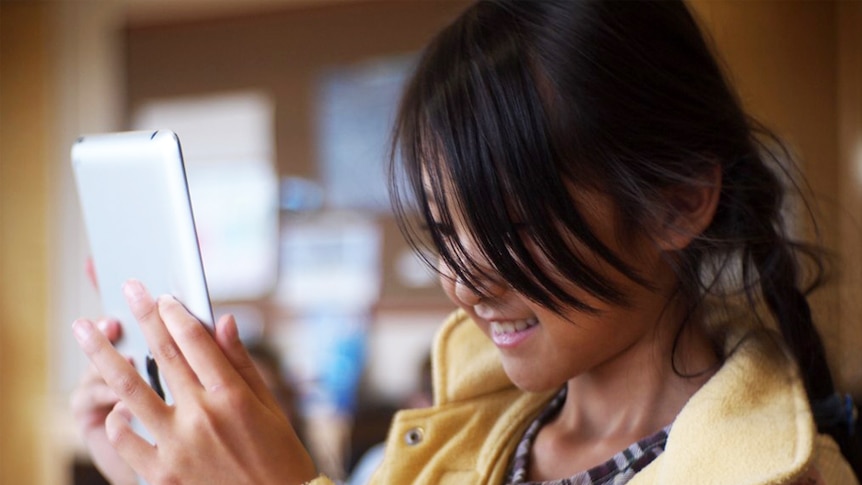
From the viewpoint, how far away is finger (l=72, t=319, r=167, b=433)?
0.71 m

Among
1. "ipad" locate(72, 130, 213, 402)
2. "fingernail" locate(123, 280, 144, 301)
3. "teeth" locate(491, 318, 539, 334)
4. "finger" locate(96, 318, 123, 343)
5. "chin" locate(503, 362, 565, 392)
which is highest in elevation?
"ipad" locate(72, 130, 213, 402)

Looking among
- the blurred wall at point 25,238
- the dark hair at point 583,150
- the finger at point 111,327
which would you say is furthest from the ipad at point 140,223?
the blurred wall at point 25,238

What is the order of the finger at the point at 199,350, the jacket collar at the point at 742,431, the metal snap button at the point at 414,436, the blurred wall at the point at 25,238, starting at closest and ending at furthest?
the jacket collar at the point at 742,431, the finger at the point at 199,350, the metal snap button at the point at 414,436, the blurred wall at the point at 25,238

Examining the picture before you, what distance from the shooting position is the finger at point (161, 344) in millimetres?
705

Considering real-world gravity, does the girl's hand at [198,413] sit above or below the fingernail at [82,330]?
below

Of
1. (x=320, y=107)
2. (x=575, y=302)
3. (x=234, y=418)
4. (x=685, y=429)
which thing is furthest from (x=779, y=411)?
(x=320, y=107)

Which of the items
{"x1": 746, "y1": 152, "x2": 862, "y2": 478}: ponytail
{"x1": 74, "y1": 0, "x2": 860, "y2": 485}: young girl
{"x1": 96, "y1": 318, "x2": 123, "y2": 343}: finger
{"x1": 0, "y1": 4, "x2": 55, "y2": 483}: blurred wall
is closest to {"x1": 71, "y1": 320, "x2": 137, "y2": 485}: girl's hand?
{"x1": 96, "y1": 318, "x2": 123, "y2": 343}: finger

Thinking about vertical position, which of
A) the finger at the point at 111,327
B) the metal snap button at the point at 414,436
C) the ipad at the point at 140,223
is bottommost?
the metal snap button at the point at 414,436

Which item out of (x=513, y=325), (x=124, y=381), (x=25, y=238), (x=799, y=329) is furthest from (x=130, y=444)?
(x=25, y=238)

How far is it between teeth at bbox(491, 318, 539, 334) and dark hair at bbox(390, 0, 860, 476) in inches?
1.9

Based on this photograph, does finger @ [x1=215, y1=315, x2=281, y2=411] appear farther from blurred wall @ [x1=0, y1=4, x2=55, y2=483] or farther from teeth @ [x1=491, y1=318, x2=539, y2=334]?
blurred wall @ [x1=0, y1=4, x2=55, y2=483]

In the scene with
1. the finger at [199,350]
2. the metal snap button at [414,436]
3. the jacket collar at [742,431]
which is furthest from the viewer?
the metal snap button at [414,436]

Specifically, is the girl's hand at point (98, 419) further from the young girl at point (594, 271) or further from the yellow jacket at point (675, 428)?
the yellow jacket at point (675, 428)

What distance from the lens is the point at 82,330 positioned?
0.76 m
